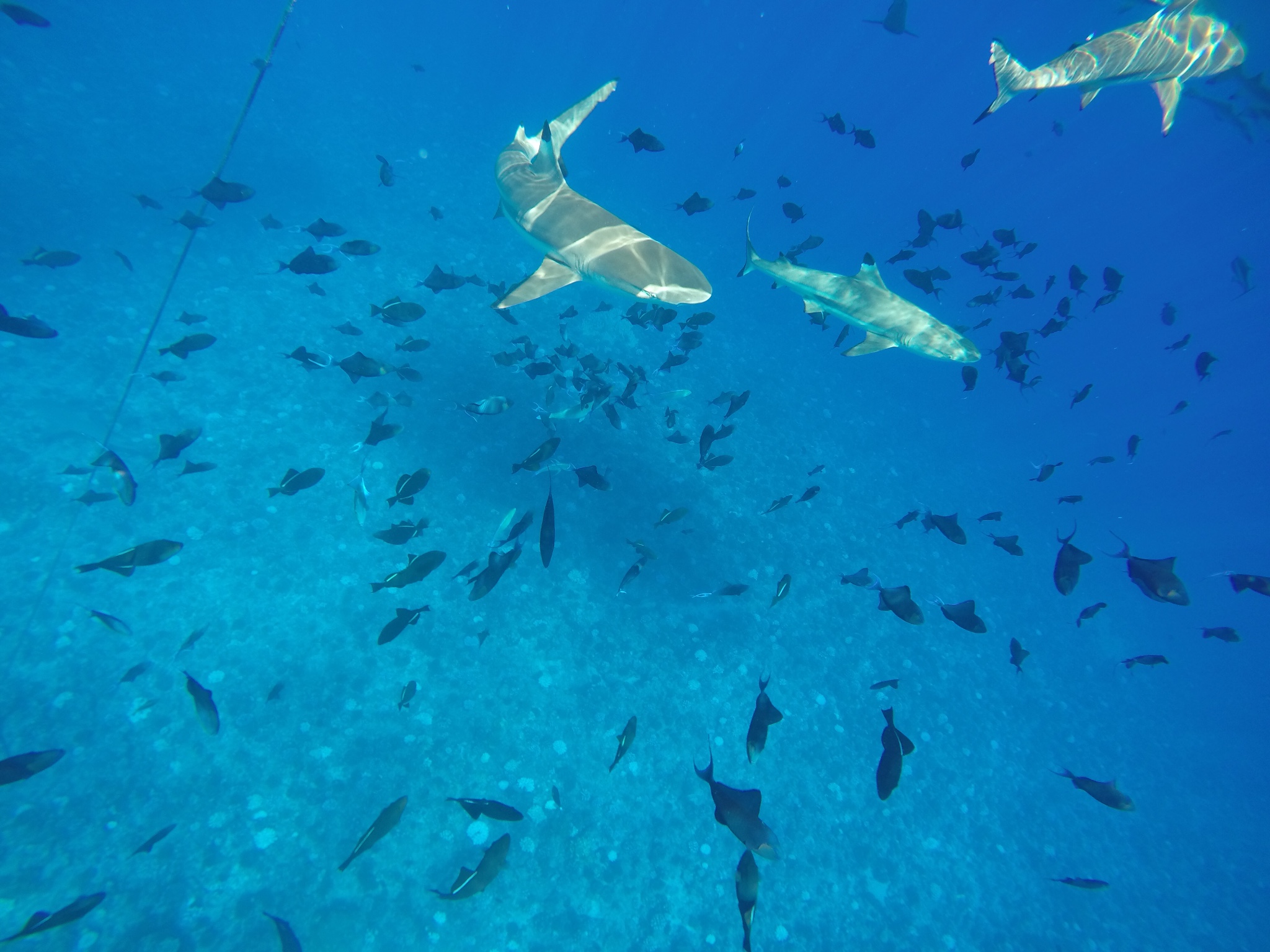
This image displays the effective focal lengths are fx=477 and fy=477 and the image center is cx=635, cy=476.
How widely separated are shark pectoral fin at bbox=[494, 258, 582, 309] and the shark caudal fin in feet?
22.3

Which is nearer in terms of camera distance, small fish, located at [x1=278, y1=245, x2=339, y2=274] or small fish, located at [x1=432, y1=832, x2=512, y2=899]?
small fish, located at [x1=432, y1=832, x2=512, y2=899]

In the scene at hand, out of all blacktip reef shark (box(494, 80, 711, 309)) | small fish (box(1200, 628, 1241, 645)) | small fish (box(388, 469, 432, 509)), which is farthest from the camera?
small fish (box(1200, 628, 1241, 645))

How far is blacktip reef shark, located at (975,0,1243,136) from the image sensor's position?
7027 millimetres

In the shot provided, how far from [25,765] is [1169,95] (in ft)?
56.7

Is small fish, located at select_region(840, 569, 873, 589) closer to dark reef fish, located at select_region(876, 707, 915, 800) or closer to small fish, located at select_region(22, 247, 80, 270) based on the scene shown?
dark reef fish, located at select_region(876, 707, 915, 800)

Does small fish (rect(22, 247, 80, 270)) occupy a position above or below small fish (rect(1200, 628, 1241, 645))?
below

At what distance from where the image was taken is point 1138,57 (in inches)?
278

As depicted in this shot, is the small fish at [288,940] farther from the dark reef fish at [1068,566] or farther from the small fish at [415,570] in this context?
the dark reef fish at [1068,566]

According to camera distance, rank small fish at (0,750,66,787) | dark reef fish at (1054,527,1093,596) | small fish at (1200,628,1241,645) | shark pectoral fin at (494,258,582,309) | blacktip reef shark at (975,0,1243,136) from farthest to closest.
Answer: small fish at (1200,628,1241,645) < blacktip reef shark at (975,0,1243,136) < shark pectoral fin at (494,258,582,309) < dark reef fish at (1054,527,1093,596) < small fish at (0,750,66,787)

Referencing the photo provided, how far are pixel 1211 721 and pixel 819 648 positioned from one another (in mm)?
22175

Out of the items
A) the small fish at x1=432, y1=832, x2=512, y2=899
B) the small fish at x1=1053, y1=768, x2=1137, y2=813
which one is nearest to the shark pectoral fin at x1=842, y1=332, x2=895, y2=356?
the small fish at x1=1053, y1=768, x2=1137, y2=813

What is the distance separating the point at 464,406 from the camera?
22.7 feet

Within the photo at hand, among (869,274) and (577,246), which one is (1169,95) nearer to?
(869,274)

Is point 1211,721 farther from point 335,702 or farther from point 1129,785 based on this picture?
point 335,702
